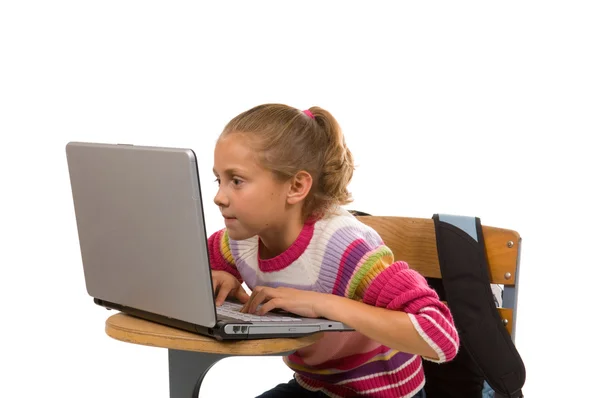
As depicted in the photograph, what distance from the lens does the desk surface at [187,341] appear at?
182 centimetres

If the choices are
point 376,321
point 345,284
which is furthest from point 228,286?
point 376,321

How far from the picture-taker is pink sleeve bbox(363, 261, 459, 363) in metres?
1.98

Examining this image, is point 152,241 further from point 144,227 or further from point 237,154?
point 237,154

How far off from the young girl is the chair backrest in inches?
10.2

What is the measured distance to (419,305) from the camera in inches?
78.4

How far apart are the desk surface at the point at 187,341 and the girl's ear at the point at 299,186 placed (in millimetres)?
317

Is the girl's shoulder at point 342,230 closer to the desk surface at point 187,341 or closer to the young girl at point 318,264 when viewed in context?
the young girl at point 318,264

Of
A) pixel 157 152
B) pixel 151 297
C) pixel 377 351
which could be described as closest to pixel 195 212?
pixel 157 152

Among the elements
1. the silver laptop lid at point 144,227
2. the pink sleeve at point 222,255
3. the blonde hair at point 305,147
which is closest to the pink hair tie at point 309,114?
the blonde hair at point 305,147

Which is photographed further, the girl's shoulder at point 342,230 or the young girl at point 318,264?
the girl's shoulder at point 342,230

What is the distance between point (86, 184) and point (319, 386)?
679 mm

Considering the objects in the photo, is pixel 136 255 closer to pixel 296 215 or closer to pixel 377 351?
pixel 296 215

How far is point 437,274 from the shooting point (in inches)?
96.7

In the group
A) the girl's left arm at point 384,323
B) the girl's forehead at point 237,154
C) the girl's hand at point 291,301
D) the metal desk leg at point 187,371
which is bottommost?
the metal desk leg at point 187,371
